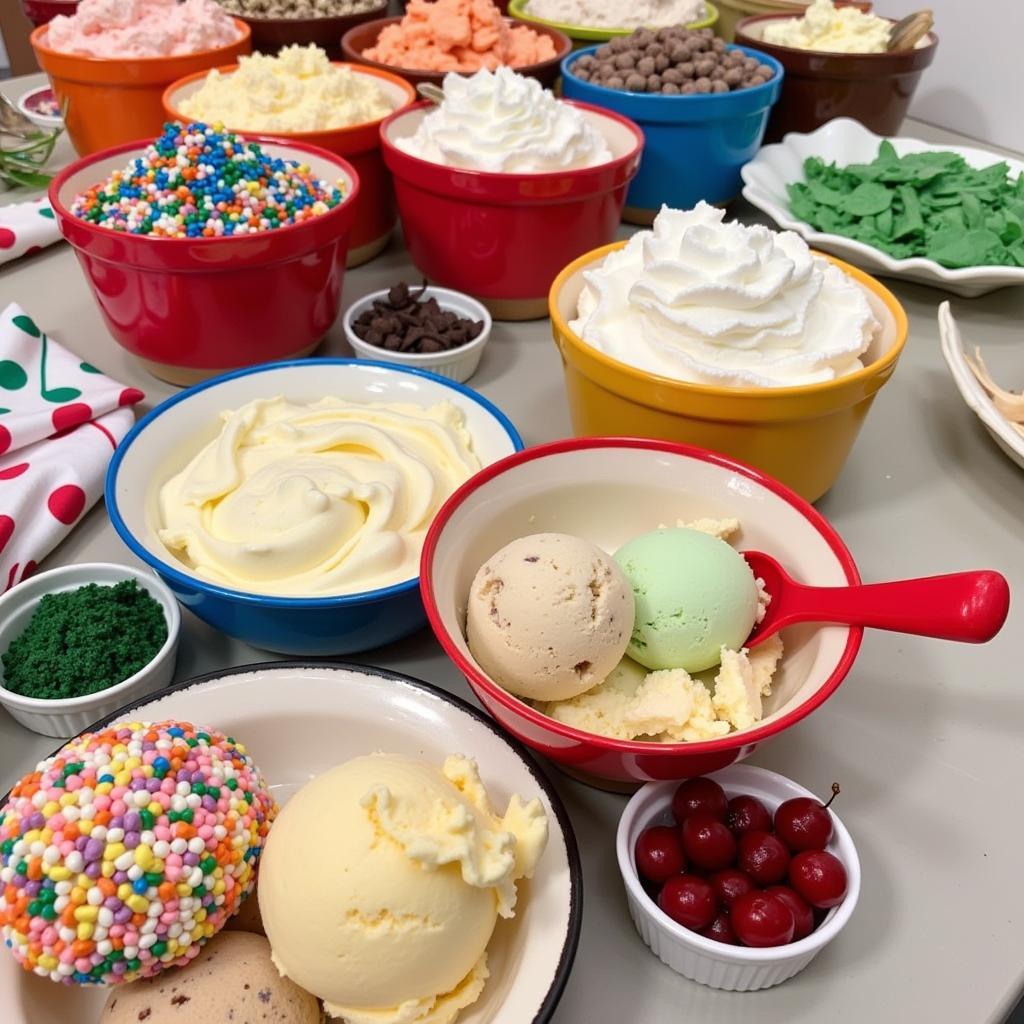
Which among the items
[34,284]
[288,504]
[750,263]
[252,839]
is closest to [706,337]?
[750,263]

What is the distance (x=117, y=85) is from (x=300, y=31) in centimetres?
34

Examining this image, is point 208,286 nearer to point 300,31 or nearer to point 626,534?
point 626,534

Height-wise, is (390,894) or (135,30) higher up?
(135,30)

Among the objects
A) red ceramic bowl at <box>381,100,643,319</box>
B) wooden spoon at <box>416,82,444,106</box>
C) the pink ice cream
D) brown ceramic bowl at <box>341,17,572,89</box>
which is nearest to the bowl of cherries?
red ceramic bowl at <box>381,100,643,319</box>

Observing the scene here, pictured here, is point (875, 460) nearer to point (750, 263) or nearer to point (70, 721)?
point (750, 263)

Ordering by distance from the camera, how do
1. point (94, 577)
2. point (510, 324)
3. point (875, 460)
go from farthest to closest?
point (510, 324), point (875, 460), point (94, 577)

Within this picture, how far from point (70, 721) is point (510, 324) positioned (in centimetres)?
75

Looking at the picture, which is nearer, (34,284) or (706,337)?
(706,337)

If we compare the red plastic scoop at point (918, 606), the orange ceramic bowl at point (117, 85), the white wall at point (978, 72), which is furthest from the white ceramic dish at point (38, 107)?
the white wall at point (978, 72)

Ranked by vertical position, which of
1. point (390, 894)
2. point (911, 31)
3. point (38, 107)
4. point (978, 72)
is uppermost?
point (911, 31)

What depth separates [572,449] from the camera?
0.72 meters

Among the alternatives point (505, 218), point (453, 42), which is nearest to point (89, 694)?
point (505, 218)

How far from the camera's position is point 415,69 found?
132 centimetres

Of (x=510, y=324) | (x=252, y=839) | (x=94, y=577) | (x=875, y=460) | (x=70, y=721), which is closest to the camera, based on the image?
(x=252, y=839)
